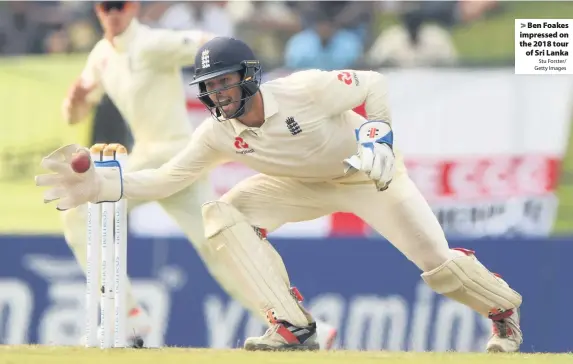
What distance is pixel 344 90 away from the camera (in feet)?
18.9

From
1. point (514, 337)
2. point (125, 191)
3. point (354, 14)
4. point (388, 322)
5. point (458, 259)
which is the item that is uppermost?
point (354, 14)

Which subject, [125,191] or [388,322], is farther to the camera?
[388,322]

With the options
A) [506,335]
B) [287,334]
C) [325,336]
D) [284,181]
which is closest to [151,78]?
[325,336]

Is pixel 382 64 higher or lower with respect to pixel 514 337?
higher

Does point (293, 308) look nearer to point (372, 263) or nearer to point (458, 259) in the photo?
point (458, 259)

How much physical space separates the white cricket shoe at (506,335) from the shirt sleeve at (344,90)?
1208 millimetres

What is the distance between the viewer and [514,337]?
6.10 metres

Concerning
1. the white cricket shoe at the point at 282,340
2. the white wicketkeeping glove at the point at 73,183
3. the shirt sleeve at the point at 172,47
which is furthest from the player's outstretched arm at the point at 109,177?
the shirt sleeve at the point at 172,47

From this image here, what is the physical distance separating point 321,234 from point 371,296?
535mm

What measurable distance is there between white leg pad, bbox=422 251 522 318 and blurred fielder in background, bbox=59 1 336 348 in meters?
2.66

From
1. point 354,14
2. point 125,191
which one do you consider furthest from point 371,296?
point 125,191

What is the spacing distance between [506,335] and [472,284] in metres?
0.35

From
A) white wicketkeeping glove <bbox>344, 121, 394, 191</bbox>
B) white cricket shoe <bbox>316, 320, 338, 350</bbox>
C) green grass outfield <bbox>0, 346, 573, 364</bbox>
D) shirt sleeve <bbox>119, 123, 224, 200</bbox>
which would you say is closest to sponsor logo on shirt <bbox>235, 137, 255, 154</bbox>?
shirt sleeve <bbox>119, 123, 224, 200</bbox>

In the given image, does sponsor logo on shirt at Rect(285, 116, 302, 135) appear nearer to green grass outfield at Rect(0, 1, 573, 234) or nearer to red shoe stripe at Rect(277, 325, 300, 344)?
red shoe stripe at Rect(277, 325, 300, 344)
